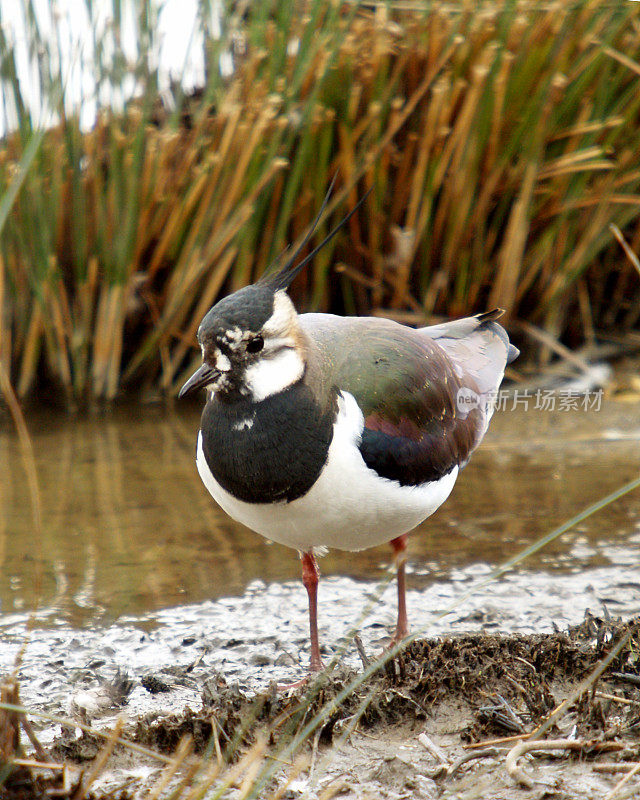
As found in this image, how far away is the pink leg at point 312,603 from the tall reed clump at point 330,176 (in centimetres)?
204

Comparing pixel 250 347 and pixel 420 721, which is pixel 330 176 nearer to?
pixel 250 347

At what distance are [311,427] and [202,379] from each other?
0.32 meters

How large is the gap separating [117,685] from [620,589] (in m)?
1.70

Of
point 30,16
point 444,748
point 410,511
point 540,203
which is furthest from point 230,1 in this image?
point 444,748

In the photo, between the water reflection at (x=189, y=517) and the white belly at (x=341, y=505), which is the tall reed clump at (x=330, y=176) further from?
the white belly at (x=341, y=505)

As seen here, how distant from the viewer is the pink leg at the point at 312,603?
2.98 m

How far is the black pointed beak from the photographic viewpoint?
2646mm

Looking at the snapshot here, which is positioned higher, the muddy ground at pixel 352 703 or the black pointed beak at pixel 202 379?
the black pointed beak at pixel 202 379

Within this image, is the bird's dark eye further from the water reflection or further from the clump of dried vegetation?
the water reflection

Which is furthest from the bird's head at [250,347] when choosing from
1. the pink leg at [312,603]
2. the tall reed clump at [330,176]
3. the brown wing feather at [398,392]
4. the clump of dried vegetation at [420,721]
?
the tall reed clump at [330,176]

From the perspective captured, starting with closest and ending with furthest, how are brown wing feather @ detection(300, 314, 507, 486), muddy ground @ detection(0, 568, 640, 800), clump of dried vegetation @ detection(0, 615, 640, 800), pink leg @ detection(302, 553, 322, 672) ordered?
clump of dried vegetation @ detection(0, 615, 640, 800) → muddy ground @ detection(0, 568, 640, 800) → brown wing feather @ detection(300, 314, 507, 486) → pink leg @ detection(302, 553, 322, 672)

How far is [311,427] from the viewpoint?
2689 mm

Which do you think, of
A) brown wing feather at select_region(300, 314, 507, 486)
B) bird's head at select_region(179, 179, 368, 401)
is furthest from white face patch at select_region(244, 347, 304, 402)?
brown wing feather at select_region(300, 314, 507, 486)

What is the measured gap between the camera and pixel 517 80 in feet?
15.8
